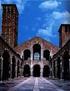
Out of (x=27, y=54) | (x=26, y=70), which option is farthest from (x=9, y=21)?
(x=26, y=70)

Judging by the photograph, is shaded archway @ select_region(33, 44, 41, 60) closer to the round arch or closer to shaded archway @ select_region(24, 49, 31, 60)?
shaded archway @ select_region(24, 49, 31, 60)

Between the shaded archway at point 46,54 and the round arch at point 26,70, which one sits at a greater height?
the shaded archway at point 46,54

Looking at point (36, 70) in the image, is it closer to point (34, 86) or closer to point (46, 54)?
point (46, 54)

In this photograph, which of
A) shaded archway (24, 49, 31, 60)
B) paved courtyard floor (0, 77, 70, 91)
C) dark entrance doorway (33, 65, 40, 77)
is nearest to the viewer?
paved courtyard floor (0, 77, 70, 91)

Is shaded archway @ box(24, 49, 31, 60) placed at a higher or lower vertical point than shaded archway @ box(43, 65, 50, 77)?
higher

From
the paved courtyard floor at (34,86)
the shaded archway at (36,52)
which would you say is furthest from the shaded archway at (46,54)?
the paved courtyard floor at (34,86)

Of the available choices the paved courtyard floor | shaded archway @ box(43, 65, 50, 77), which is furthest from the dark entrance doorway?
the paved courtyard floor

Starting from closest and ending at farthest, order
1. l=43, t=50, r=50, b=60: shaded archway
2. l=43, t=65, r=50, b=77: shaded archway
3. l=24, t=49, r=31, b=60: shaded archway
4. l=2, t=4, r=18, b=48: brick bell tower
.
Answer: l=2, t=4, r=18, b=48: brick bell tower → l=43, t=65, r=50, b=77: shaded archway → l=24, t=49, r=31, b=60: shaded archway → l=43, t=50, r=50, b=60: shaded archway

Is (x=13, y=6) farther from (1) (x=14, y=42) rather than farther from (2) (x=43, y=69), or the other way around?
(2) (x=43, y=69)

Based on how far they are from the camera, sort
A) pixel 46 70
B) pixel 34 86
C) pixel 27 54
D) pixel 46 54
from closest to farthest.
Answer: pixel 34 86 < pixel 46 70 < pixel 27 54 < pixel 46 54

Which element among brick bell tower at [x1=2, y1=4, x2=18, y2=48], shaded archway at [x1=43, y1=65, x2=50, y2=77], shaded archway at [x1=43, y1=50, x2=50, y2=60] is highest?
brick bell tower at [x1=2, y1=4, x2=18, y2=48]

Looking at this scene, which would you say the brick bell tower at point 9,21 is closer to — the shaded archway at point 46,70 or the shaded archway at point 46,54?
the shaded archway at point 46,54

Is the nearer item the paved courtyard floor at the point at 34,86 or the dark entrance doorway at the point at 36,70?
the paved courtyard floor at the point at 34,86

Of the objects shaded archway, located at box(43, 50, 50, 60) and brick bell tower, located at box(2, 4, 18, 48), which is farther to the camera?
shaded archway, located at box(43, 50, 50, 60)
